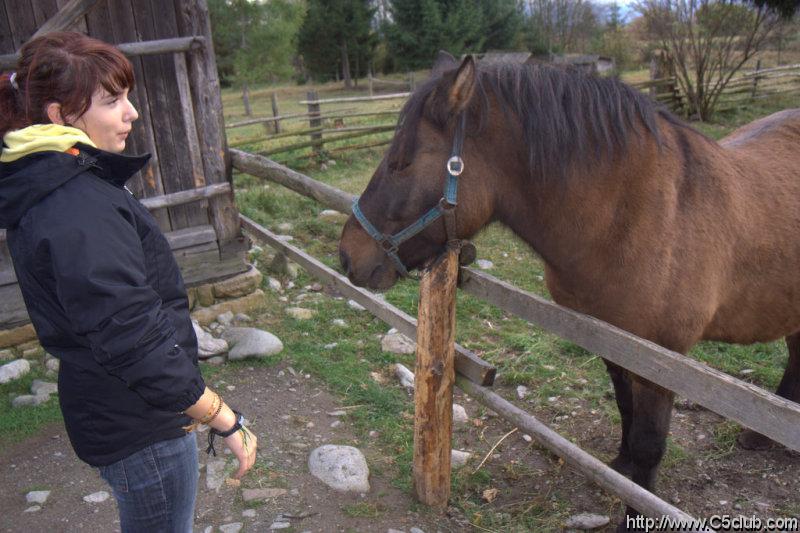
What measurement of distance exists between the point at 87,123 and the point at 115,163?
0.13 m

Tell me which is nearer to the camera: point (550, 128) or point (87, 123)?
point (87, 123)

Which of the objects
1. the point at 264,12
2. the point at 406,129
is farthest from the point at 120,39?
the point at 264,12

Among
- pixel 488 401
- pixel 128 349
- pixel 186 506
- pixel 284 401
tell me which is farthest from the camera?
pixel 284 401

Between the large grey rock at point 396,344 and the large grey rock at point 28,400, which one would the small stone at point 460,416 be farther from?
the large grey rock at point 28,400

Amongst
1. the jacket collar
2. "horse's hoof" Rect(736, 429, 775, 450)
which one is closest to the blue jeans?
the jacket collar

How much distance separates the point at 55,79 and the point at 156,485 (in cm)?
106

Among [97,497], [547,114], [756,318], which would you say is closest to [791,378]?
[756,318]

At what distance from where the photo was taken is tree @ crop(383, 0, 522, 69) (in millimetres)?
29781

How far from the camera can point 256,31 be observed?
27828 millimetres

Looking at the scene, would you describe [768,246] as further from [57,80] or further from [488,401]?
[57,80]

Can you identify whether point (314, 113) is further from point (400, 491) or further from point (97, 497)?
point (400, 491)

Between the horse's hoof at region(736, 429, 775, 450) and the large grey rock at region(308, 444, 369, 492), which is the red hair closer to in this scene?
the large grey rock at region(308, 444, 369, 492)

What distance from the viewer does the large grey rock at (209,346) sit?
4.37m

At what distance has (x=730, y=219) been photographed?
8.13 ft
